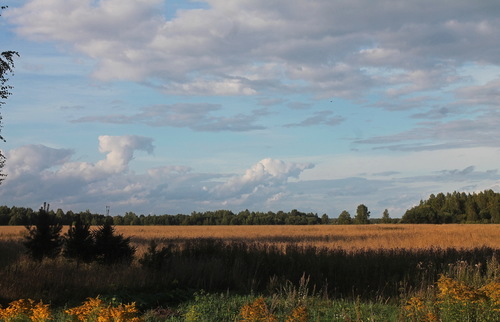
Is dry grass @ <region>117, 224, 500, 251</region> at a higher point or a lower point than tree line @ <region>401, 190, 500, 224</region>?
lower

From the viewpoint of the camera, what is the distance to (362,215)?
3610 inches

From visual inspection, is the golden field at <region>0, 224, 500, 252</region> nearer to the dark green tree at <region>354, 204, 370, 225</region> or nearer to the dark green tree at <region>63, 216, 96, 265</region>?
the dark green tree at <region>63, 216, 96, 265</region>

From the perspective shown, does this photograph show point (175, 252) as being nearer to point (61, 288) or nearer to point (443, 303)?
point (61, 288)

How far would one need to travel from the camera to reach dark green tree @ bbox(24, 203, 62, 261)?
747 inches

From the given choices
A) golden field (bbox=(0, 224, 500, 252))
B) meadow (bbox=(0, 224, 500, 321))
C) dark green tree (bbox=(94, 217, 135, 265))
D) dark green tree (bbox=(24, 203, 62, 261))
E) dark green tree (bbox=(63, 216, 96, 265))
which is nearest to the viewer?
meadow (bbox=(0, 224, 500, 321))

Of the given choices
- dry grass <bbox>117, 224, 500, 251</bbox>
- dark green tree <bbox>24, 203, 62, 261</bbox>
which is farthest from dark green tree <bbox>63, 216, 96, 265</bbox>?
dry grass <bbox>117, 224, 500, 251</bbox>

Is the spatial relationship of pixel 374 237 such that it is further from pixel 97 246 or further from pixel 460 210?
pixel 460 210

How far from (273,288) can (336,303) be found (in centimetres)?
350

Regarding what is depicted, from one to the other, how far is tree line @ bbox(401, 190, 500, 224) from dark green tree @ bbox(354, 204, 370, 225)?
6.59 metres

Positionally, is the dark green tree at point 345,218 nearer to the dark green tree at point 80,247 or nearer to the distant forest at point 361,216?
the distant forest at point 361,216

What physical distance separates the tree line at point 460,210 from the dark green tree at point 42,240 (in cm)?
7931

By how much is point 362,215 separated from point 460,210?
2598 centimetres

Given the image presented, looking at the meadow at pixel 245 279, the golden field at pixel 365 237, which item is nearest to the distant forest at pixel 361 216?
the golden field at pixel 365 237

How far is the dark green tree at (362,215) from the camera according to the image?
90812 mm
